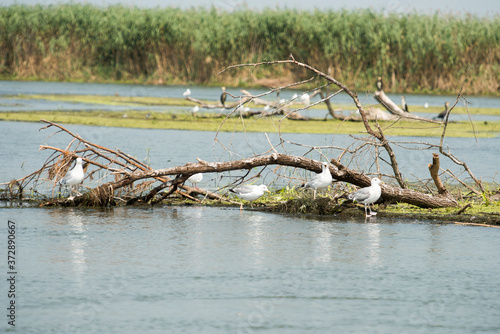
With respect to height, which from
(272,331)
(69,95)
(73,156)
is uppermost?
(69,95)

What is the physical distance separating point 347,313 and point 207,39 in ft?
108

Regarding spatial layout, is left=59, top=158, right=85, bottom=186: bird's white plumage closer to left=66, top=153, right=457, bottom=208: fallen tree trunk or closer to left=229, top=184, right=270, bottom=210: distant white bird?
left=66, top=153, right=457, bottom=208: fallen tree trunk

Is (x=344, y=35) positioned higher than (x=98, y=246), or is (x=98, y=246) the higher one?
(x=344, y=35)

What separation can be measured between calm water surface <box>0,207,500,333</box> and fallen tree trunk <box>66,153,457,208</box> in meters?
0.50

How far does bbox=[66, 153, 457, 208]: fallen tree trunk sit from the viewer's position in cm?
949

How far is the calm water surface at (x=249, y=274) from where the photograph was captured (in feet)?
18.4

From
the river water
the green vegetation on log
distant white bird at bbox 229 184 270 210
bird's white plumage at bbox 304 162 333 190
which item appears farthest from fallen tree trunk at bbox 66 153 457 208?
the green vegetation on log

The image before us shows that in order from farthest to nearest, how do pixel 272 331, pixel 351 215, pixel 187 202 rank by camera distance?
pixel 187 202 < pixel 351 215 < pixel 272 331

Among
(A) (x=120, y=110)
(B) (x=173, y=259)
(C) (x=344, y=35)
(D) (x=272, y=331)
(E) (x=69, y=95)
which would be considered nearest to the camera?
(D) (x=272, y=331)

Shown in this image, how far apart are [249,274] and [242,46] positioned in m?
32.1

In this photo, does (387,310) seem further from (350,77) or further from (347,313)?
(350,77)

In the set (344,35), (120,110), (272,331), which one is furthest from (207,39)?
(272,331)

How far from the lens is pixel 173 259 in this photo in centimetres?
730

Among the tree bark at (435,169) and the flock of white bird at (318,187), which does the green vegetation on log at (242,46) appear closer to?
the tree bark at (435,169)
